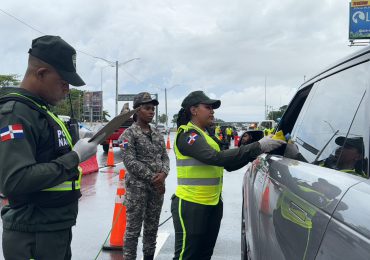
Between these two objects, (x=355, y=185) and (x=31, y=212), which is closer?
(x=355, y=185)

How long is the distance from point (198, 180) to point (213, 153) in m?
0.31

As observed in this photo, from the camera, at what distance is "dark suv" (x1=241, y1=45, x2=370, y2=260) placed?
1245mm

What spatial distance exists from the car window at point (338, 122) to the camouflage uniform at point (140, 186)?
80.4 inches

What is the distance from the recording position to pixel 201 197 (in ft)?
11.0

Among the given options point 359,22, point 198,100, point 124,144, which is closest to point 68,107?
point 124,144

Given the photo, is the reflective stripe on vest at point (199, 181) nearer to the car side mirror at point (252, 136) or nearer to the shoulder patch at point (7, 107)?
the car side mirror at point (252, 136)

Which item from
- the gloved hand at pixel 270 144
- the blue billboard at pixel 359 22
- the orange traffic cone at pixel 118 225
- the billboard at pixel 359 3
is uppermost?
the billboard at pixel 359 3

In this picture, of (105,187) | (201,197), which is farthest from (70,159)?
(105,187)

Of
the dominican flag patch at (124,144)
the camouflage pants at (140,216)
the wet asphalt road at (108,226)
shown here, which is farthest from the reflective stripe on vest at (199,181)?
the wet asphalt road at (108,226)

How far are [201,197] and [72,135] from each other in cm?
134

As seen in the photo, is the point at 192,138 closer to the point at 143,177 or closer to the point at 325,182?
A: the point at 143,177

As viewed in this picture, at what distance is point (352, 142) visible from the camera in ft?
5.41

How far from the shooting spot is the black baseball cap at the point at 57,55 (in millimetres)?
2094

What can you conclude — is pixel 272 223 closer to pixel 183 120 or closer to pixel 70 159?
pixel 70 159
